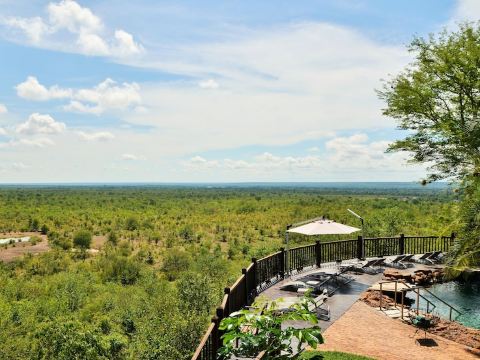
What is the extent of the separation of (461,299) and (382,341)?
7942mm

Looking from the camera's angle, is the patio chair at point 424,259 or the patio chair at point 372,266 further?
the patio chair at point 424,259

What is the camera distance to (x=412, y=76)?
22.5 meters

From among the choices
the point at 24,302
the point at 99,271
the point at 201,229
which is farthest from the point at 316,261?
the point at 201,229

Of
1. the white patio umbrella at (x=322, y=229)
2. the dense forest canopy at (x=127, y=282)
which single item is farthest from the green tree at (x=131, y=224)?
the white patio umbrella at (x=322, y=229)

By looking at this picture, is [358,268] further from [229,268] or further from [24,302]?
[24,302]

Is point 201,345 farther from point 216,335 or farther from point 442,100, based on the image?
point 442,100

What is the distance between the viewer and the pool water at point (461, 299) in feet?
47.3

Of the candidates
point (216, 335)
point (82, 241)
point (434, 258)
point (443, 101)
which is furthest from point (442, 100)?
point (82, 241)

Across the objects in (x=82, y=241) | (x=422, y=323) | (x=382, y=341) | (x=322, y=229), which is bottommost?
(x=82, y=241)

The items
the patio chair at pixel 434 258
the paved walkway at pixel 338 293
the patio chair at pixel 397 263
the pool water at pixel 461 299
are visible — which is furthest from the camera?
the patio chair at pixel 434 258

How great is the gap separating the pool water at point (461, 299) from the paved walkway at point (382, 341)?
386 centimetres

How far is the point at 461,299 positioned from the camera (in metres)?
16.5

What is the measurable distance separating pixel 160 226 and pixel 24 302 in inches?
1312

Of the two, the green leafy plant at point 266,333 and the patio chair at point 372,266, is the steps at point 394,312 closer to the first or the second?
the patio chair at point 372,266
